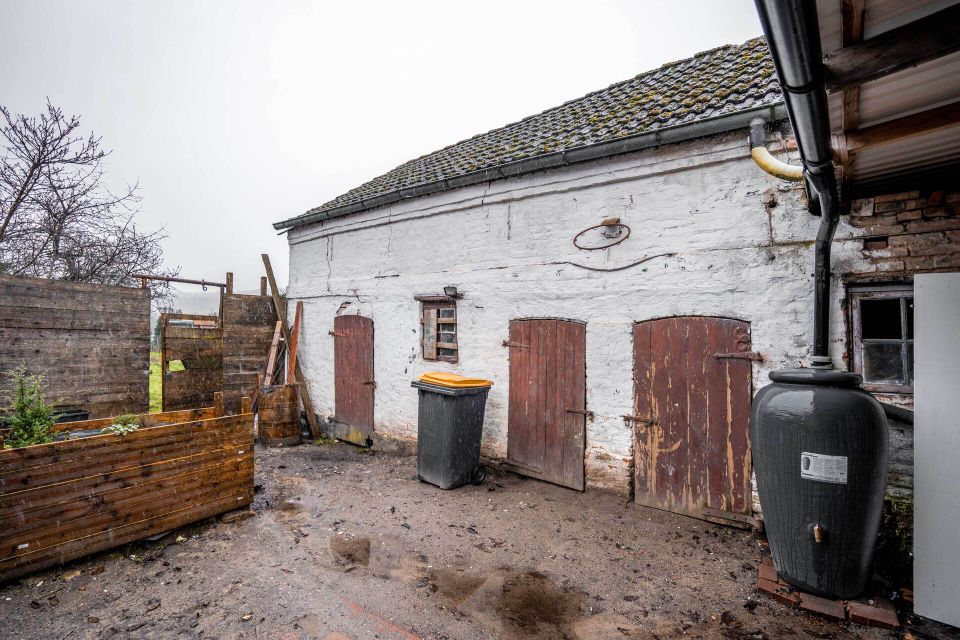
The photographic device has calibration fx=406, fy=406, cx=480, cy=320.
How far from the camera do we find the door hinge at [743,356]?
3965 millimetres

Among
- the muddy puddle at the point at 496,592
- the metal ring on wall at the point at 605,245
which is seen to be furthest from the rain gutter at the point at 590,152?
the muddy puddle at the point at 496,592

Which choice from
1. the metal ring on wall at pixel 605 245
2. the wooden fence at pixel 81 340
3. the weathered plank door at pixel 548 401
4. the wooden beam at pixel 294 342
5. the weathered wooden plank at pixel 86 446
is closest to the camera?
the weathered wooden plank at pixel 86 446

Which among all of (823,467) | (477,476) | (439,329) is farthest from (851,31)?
(439,329)

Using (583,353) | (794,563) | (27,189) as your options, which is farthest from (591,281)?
(27,189)

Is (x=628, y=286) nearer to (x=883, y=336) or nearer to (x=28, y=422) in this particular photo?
(x=883, y=336)

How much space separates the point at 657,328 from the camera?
4535 millimetres

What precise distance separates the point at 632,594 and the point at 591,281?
320 cm

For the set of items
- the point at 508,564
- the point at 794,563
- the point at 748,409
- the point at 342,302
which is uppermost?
the point at 342,302

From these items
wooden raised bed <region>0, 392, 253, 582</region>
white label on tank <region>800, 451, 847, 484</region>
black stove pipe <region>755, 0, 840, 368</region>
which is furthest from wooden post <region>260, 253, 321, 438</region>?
black stove pipe <region>755, 0, 840, 368</region>

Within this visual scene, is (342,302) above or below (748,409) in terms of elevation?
above

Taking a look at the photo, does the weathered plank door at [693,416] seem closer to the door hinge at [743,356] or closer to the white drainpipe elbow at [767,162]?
the door hinge at [743,356]

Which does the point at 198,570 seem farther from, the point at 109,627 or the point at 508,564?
the point at 508,564

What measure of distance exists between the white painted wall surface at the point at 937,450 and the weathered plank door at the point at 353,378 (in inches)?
263

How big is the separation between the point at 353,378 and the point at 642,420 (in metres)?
5.22
